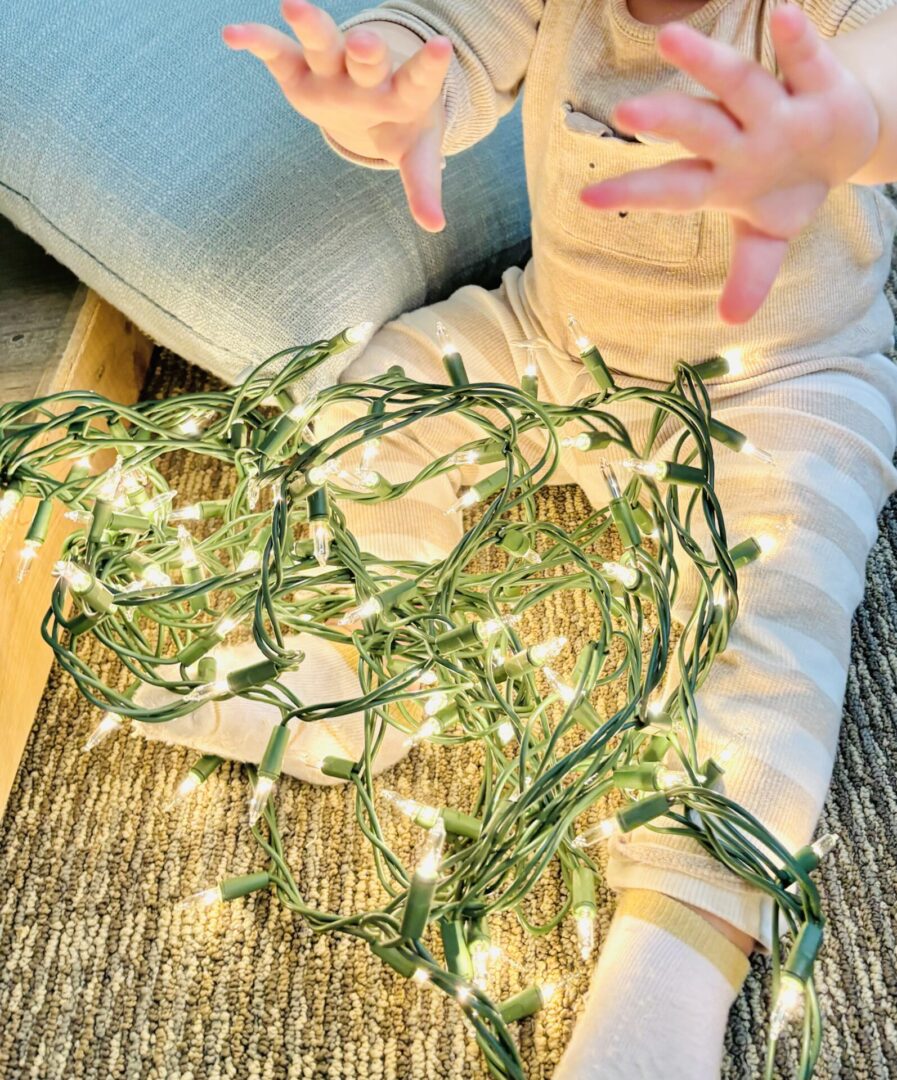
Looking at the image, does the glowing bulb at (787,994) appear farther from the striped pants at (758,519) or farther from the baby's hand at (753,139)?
the baby's hand at (753,139)

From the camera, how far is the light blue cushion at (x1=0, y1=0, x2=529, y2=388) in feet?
2.49

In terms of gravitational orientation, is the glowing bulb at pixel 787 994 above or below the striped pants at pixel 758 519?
below

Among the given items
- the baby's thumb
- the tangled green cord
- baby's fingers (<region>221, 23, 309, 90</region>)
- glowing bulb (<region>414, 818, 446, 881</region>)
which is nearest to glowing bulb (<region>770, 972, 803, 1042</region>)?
the tangled green cord

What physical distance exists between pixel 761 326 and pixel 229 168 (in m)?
0.37

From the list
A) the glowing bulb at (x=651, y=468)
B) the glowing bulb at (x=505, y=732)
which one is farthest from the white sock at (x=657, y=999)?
the glowing bulb at (x=651, y=468)

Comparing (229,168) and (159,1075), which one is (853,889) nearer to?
(159,1075)

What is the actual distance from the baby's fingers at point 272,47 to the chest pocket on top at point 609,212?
0.21 metres

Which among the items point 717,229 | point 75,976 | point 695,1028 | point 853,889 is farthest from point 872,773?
point 75,976

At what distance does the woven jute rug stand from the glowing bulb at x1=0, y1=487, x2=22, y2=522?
0.18 metres

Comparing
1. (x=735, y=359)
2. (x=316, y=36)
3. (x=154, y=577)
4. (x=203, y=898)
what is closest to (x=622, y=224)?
(x=735, y=359)

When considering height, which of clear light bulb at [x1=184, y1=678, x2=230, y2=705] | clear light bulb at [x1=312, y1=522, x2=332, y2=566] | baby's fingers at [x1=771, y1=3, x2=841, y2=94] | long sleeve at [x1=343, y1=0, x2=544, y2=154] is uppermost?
long sleeve at [x1=343, y1=0, x2=544, y2=154]

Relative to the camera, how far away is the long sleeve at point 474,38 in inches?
28.9

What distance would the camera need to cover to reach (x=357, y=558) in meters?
0.57

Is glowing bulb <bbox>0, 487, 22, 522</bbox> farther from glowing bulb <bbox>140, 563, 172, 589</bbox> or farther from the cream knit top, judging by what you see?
the cream knit top
